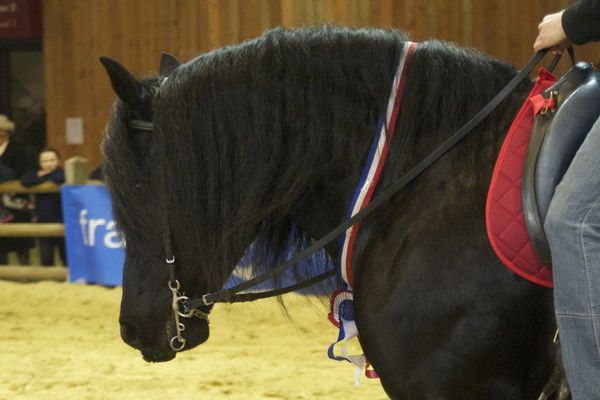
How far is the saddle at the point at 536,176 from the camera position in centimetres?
181

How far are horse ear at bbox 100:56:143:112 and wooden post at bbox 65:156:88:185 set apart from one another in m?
5.79

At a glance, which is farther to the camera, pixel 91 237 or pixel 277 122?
pixel 91 237

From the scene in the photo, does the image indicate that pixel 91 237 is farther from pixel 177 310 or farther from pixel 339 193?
pixel 339 193

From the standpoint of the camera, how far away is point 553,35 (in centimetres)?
201

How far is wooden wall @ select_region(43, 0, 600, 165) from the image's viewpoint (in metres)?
8.48

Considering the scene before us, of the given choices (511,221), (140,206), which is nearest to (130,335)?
(140,206)

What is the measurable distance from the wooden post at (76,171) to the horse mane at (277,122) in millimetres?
5808

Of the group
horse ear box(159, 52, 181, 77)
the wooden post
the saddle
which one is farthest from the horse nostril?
the wooden post

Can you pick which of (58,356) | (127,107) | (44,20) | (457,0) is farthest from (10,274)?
(127,107)

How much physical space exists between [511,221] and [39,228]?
707 centimetres

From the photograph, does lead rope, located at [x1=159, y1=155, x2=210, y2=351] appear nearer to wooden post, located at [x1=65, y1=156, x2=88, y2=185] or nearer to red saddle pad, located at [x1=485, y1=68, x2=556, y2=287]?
red saddle pad, located at [x1=485, y1=68, x2=556, y2=287]

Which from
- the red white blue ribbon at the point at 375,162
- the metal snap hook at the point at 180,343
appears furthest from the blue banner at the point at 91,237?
the red white blue ribbon at the point at 375,162

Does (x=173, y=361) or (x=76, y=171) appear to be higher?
(x=76, y=171)

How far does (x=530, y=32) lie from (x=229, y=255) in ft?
22.6
